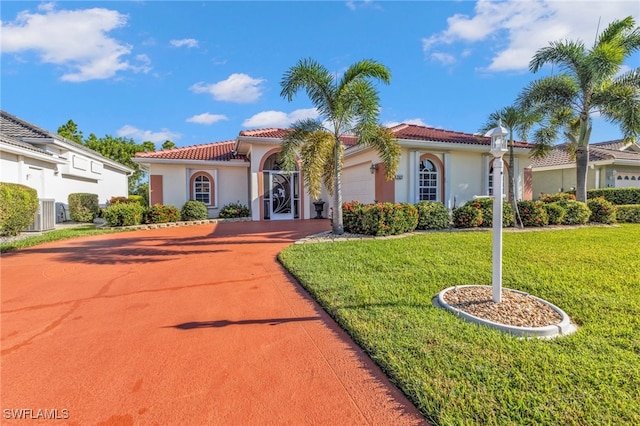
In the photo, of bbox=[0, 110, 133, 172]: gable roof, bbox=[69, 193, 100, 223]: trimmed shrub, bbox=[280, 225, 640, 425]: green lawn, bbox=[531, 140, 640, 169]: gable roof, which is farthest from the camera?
bbox=[531, 140, 640, 169]: gable roof

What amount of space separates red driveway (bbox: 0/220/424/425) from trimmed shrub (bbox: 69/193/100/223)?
46.3 feet

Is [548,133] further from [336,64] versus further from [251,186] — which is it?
[251,186]

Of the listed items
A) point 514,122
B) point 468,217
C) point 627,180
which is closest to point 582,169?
point 514,122

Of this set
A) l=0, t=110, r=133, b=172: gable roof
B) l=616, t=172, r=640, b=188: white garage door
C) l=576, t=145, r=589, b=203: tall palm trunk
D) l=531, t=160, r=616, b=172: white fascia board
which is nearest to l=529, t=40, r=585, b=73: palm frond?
l=576, t=145, r=589, b=203: tall palm trunk

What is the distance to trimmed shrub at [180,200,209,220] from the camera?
16.6 metres

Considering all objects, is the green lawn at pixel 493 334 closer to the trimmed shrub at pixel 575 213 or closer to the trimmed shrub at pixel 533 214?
the trimmed shrub at pixel 533 214

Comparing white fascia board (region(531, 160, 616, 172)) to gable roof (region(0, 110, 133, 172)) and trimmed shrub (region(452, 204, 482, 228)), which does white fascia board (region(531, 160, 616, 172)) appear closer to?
trimmed shrub (region(452, 204, 482, 228))

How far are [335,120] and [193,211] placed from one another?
1007cm

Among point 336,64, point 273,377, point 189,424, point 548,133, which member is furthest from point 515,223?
point 189,424

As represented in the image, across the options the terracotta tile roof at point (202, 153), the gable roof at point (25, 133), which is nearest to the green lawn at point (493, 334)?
the terracotta tile roof at point (202, 153)

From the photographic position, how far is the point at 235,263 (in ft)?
24.3

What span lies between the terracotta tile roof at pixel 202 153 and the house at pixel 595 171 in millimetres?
21467

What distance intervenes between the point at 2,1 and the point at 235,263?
9294mm

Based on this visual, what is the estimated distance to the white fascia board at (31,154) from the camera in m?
12.7
